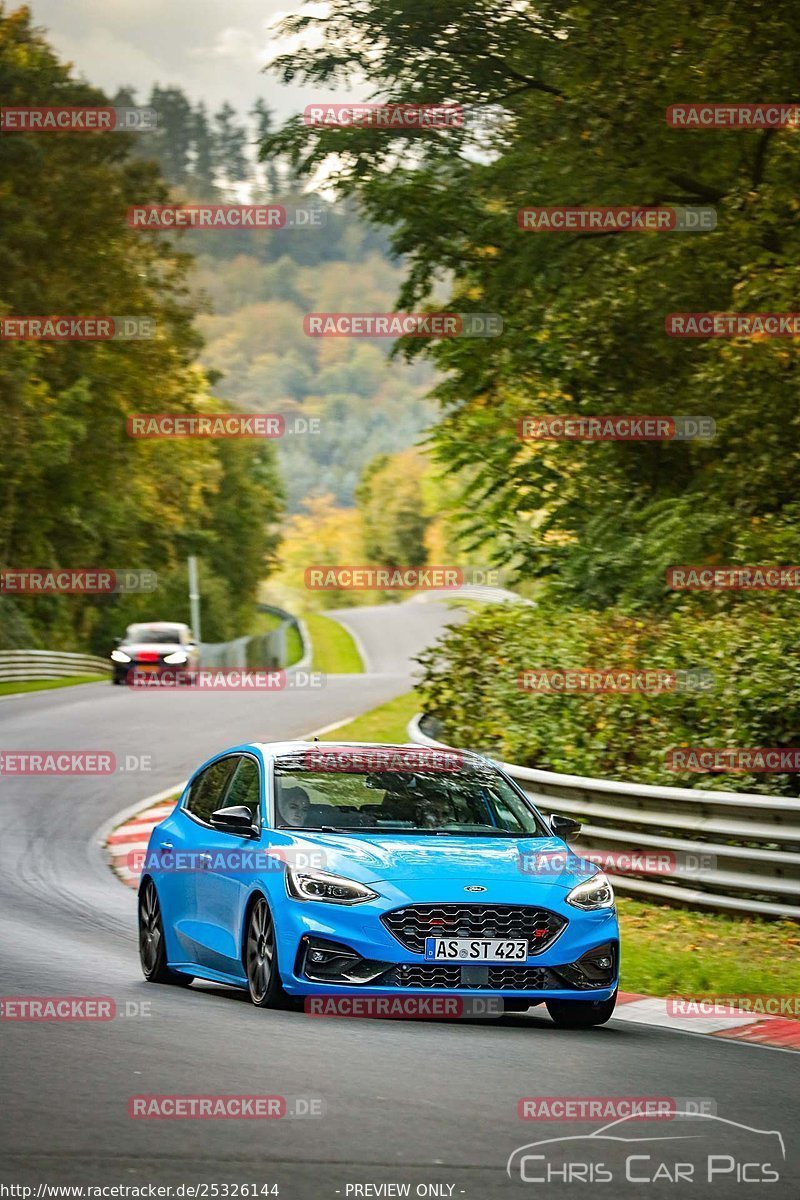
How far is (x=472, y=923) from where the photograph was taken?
9547mm

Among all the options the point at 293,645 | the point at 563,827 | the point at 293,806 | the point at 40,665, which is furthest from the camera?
the point at 293,645

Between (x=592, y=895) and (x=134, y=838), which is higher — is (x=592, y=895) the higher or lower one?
the higher one

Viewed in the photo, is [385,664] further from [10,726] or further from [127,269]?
[10,726]

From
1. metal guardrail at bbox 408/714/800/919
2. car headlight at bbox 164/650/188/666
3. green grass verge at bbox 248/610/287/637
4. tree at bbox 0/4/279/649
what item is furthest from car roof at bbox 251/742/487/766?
green grass verge at bbox 248/610/287/637

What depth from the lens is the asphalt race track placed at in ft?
19.7

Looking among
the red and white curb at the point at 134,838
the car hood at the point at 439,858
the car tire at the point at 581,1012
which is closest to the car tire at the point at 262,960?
the car hood at the point at 439,858

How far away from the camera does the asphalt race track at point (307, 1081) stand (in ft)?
19.7

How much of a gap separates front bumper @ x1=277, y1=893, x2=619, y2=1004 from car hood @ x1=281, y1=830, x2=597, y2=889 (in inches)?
7.7

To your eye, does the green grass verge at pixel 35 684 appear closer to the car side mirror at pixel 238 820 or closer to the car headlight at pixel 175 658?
the car headlight at pixel 175 658

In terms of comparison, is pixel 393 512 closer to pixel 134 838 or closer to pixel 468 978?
pixel 134 838

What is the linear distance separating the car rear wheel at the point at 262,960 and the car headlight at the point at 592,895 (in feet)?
4.94

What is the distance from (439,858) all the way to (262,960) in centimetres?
104

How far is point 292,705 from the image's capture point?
1518 inches

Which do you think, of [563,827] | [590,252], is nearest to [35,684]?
[590,252]
